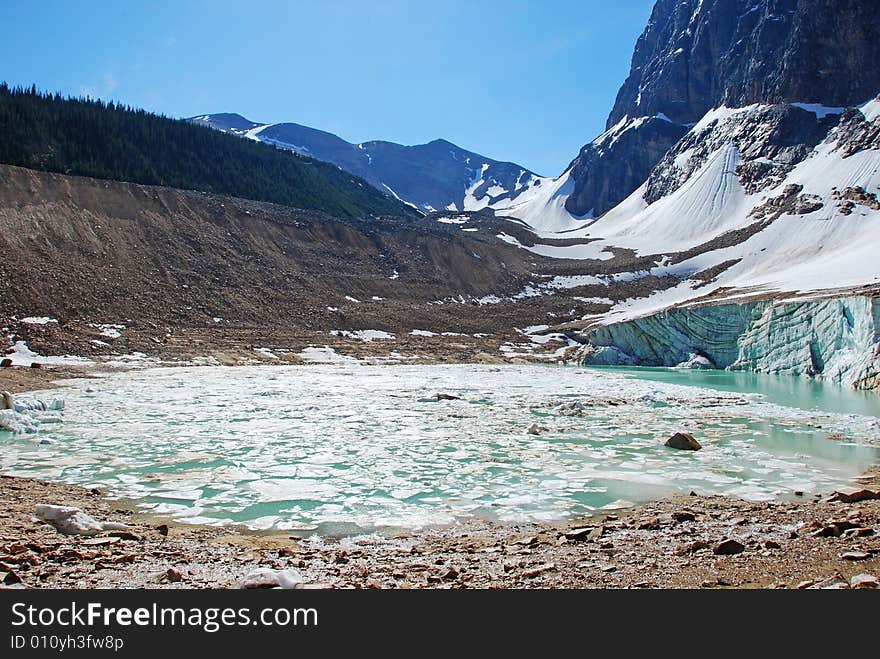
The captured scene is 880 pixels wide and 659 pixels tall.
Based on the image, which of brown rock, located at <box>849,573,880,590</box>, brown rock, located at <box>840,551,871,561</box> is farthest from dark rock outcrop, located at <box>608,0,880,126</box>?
brown rock, located at <box>849,573,880,590</box>

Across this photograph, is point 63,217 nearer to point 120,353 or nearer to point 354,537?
point 120,353

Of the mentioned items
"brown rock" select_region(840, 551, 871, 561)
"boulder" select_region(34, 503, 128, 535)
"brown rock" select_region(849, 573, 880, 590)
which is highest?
"brown rock" select_region(849, 573, 880, 590)

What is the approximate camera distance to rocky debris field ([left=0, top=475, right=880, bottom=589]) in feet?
15.8

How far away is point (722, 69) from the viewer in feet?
431

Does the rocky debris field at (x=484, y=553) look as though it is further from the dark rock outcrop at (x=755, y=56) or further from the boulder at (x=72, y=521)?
the dark rock outcrop at (x=755, y=56)

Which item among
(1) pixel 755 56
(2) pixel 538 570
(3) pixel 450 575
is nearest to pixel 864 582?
(2) pixel 538 570

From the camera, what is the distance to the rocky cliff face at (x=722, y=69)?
336 ft

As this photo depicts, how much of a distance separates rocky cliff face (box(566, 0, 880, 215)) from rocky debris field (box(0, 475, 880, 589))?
115854 millimetres

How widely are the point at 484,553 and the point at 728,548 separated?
2331mm

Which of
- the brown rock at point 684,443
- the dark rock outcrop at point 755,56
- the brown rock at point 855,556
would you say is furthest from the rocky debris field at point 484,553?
the dark rock outcrop at point 755,56

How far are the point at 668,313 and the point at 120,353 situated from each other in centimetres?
3763

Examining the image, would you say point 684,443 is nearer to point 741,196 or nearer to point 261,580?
point 261,580

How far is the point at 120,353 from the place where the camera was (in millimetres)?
33062

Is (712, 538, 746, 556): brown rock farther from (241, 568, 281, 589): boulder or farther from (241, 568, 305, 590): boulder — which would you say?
(241, 568, 281, 589): boulder
